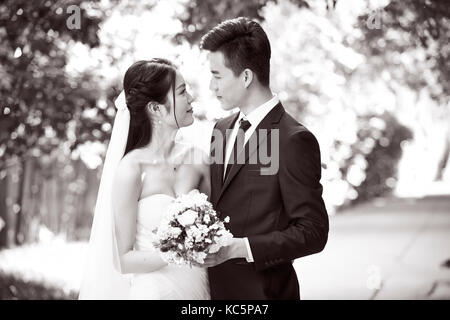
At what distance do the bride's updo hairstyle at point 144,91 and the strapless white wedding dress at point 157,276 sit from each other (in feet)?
0.95

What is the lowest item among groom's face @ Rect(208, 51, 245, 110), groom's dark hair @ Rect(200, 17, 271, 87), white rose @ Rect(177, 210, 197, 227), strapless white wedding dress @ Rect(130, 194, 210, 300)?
strapless white wedding dress @ Rect(130, 194, 210, 300)

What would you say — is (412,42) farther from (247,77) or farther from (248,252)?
(248,252)

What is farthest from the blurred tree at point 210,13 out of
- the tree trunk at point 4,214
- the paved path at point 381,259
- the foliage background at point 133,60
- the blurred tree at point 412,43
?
the tree trunk at point 4,214

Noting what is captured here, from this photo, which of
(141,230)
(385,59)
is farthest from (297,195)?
(385,59)

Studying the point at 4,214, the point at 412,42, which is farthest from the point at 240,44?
the point at 4,214

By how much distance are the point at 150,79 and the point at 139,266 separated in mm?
816

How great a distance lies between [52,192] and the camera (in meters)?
10.6

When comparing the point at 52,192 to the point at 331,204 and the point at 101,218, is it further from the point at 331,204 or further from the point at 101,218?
the point at 101,218

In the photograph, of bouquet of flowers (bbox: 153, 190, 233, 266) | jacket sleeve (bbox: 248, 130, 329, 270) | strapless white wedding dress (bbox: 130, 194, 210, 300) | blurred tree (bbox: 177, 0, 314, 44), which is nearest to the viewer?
bouquet of flowers (bbox: 153, 190, 233, 266)

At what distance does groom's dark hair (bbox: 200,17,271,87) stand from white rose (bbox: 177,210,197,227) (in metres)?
0.68

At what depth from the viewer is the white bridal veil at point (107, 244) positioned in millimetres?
3523

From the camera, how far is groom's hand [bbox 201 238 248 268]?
10.1 feet

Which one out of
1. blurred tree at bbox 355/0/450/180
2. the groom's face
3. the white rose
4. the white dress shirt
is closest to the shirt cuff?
the white rose

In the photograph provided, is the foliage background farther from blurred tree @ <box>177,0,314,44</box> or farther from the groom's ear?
the groom's ear
